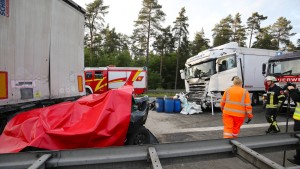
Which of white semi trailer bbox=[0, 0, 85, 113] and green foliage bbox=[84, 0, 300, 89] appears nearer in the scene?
white semi trailer bbox=[0, 0, 85, 113]

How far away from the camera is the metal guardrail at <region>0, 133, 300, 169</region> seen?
6.34ft

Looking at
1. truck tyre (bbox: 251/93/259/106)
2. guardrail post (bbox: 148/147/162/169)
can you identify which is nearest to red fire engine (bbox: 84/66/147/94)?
truck tyre (bbox: 251/93/259/106)

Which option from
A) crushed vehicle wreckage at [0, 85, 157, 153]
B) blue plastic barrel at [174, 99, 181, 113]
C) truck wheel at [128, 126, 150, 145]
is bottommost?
blue plastic barrel at [174, 99, 181, 113]

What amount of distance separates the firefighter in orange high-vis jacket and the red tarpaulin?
2.17 metres

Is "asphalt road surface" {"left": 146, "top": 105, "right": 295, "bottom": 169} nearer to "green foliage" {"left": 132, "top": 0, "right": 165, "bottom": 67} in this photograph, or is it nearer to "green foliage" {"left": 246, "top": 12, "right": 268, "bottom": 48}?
"green foliage" {"left": 132, "top": 0, "right": 165, "bottom": 67}

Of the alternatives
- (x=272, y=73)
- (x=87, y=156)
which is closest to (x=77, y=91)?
(x=87, y=156)

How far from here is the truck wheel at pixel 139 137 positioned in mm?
4150

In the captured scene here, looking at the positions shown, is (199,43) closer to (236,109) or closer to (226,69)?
(226,69)

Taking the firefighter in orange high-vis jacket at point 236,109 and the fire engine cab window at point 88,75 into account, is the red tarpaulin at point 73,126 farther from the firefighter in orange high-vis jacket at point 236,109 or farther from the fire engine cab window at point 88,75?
the fire engine cab window at point 88,75

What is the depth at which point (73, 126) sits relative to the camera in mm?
3326

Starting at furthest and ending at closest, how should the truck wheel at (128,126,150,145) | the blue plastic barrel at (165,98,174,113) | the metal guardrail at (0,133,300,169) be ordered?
1. the blue plastic barrel at (165,98,174,113)
2. the truck wheel at (128,126,150,145)
3. the metal guardrail at (0,133,300,169)

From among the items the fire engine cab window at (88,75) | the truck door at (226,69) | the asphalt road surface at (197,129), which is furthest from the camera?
the fire engine cab window at (88,75)

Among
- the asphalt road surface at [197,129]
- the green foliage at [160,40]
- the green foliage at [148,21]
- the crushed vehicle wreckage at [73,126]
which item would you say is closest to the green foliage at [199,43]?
the green foliage at [160,40]

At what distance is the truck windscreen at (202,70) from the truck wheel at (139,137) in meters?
7.76
